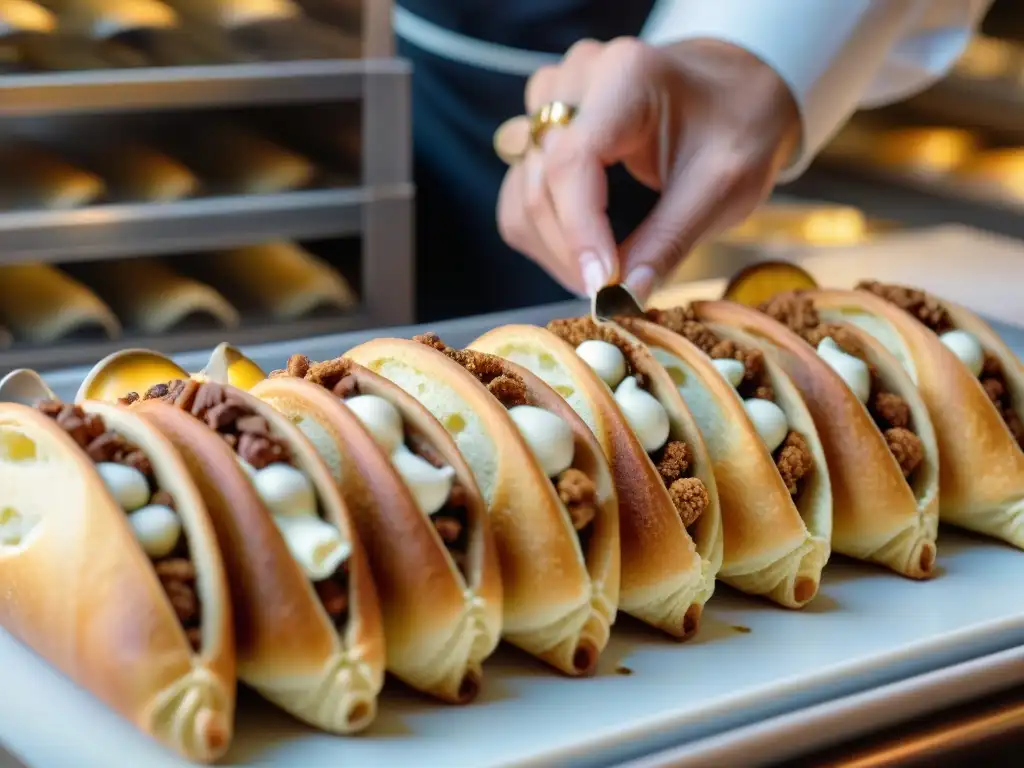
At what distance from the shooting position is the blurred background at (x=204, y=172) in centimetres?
222

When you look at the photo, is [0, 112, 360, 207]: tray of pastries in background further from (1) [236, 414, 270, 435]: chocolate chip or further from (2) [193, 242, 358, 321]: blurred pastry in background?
(1) [236, 414, 270, 435]: chocolate chip

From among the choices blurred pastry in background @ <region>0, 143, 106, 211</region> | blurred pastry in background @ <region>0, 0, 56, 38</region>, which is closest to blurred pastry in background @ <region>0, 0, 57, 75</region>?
blurred pastry in background @ <region>0, 0, 56, 38</region>

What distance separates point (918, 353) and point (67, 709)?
71cm

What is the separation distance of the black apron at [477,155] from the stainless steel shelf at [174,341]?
195mm

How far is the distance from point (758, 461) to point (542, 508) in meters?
0.19

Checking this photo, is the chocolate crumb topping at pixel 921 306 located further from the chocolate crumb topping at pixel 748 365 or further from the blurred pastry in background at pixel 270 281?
the blurred pastry in background at pixel 270 281

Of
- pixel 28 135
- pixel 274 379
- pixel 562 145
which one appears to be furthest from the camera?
pixel 28 135

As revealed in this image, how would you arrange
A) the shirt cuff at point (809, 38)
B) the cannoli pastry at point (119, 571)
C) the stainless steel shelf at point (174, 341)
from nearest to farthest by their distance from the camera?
the cannoli pastry at point (119, 571) < the shirt cuff at point (809, 38) < the stainless steel shelf at point (174, 341)

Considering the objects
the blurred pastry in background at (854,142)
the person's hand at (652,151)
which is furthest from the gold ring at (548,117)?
the blurred pastry in background at (854,142)

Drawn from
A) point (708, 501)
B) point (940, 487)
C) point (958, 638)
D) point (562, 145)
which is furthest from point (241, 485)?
point (562, 145)

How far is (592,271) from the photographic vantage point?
131 centimetres

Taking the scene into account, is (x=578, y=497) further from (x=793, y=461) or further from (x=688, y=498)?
(x=793, y=461)

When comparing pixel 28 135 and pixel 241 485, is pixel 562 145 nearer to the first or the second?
pixel 241 485

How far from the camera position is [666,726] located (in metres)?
0.77
